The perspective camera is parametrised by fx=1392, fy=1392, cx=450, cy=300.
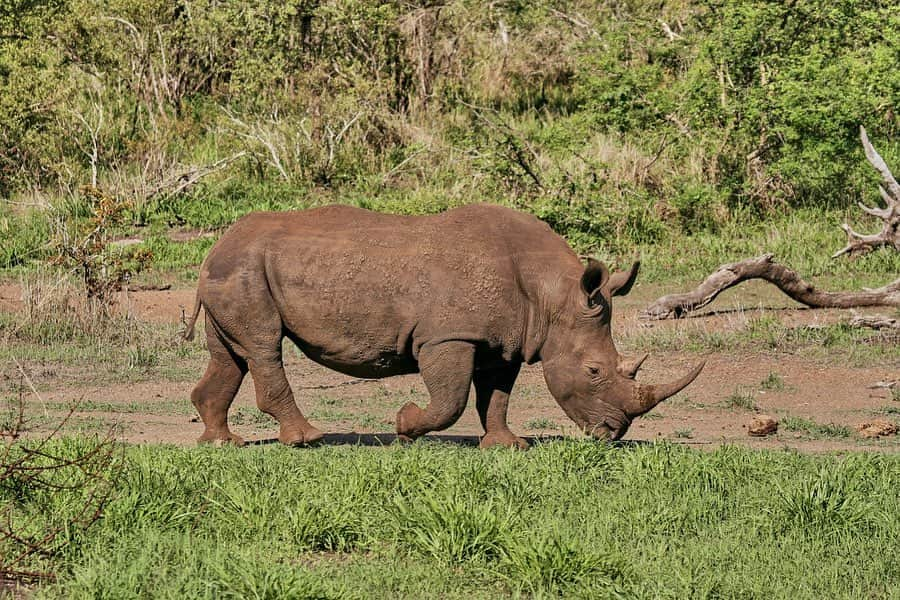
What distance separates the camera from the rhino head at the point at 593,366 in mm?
9406

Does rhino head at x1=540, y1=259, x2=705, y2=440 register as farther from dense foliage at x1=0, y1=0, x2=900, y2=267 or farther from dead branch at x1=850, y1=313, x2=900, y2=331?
dense foliage at x1=0, y1=0, x2=900, y2=267

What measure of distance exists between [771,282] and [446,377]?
6656 mm

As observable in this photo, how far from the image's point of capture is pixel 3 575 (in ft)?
19.7

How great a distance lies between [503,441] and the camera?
9641 millimetres

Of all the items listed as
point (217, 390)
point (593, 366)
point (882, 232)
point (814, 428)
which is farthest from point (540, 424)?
point (882, 232)

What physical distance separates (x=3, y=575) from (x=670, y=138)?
608 inches

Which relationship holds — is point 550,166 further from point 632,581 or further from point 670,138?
point 632,581

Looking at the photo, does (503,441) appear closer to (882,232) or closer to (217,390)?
(217,390)

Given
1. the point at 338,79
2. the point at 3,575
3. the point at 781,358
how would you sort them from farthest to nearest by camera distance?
1. the point at 338,79
2. the point at 781,358
3. the point at 3,575

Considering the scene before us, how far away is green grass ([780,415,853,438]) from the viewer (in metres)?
10.8

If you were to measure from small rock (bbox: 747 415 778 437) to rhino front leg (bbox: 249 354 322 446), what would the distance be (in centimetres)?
348

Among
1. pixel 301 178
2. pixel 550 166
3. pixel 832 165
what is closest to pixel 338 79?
pixel 301 178

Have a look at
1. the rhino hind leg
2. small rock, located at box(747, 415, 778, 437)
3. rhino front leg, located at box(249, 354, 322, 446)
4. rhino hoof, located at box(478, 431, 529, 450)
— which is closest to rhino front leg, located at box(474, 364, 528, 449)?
rhino hoof, located at box(478, 431, 529, 450)

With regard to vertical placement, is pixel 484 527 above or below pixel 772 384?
above
